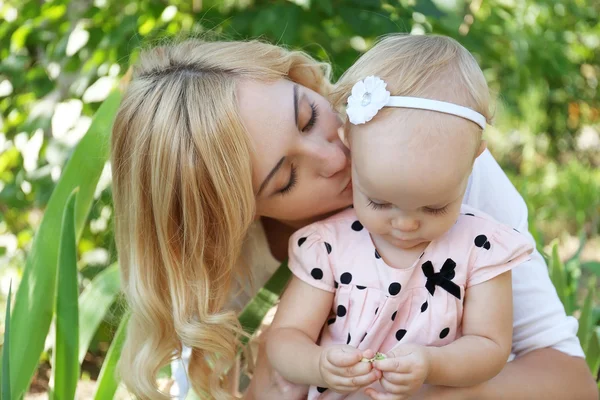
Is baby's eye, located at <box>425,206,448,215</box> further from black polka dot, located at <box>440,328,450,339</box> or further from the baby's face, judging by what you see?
black polka dot, located at <box>440,328,450,339</box>

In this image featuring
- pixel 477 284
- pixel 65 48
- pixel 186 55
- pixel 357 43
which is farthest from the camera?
pixel 357 43

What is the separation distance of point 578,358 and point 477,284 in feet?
1.08

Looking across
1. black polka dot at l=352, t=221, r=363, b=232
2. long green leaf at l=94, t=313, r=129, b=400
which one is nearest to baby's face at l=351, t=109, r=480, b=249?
black polka dot at l=352, t=221, r=363, b=232

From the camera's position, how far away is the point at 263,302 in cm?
164

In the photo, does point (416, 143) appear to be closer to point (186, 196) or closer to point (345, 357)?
point (345, 357)

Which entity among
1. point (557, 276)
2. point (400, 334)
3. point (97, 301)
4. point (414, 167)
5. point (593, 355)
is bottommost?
point (593, 355)

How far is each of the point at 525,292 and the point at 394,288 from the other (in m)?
0.30

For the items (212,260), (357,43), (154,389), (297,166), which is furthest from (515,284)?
(357,43)

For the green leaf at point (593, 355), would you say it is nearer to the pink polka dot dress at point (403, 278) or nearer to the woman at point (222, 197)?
the woman at point (222, 197)

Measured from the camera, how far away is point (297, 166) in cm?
137

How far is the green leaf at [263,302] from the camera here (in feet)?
5.29

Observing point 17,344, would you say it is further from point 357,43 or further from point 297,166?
point 357,43

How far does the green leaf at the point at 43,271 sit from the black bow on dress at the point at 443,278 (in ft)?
2.37

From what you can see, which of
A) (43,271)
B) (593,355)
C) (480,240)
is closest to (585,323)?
(593,355)
